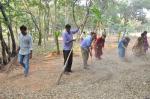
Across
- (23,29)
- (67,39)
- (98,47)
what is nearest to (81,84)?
(67,39)

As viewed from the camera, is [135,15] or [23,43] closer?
[23,43]

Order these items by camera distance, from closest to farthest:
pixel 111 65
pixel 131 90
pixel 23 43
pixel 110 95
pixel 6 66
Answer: pixel 110 95 < pixel 131 90 < pixel 23 43 < pixel 6 66 < pixel 111 65

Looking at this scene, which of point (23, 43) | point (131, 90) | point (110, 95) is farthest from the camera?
point (23, 43)

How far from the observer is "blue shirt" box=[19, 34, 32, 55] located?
11.3 m

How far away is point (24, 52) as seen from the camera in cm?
1139

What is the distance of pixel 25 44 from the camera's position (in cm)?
1138

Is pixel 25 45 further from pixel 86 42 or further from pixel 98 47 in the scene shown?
pixel 98 47

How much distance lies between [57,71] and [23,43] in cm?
243

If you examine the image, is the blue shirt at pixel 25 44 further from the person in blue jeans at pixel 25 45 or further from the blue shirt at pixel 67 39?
the blue shirt at pixel 67 39

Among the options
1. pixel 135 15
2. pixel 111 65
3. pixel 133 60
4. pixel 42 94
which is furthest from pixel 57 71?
pixel 135 15

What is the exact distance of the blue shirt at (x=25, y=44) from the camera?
11314mm

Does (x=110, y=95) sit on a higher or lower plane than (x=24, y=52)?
lower

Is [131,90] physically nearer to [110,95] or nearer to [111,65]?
[110,95]

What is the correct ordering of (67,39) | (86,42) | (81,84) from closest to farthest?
(81,84), (67,39), (86,42)
